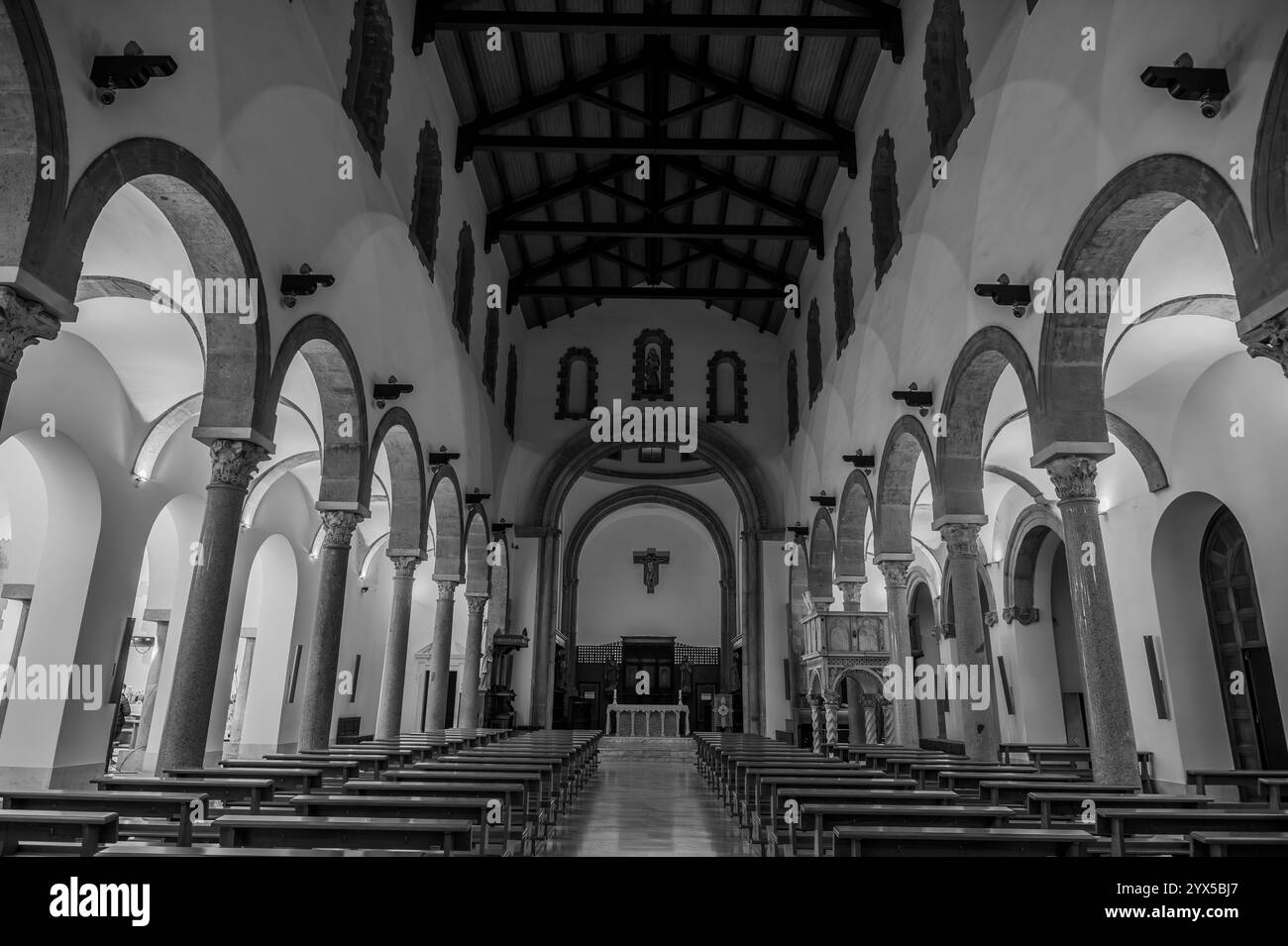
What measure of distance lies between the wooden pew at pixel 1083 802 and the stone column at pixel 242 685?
1679 centimetres

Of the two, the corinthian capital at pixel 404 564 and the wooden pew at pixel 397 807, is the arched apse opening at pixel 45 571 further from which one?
the wooden pew at pixel 397 807

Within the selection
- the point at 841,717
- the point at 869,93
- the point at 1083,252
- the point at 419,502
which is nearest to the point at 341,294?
the point at 419,502

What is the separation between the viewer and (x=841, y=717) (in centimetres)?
2266

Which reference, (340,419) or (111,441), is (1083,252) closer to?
(340,419)

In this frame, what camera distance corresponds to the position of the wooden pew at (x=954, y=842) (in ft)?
12.9

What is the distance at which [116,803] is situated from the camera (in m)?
4.72

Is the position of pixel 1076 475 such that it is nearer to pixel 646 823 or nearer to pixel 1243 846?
pixel 1243 846

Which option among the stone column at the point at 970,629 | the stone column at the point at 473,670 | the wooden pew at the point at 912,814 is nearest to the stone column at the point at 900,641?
the stone column at the point at 970,629

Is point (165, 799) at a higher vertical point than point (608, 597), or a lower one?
lower

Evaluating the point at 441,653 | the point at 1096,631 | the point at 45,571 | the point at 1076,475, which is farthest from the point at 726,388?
the point at 1096,631

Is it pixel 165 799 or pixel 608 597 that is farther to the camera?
pixel 608 597

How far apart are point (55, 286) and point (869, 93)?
12713 mm

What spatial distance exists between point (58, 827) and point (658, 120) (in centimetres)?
1405

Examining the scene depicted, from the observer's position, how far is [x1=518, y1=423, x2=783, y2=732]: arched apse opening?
67.6 ft
